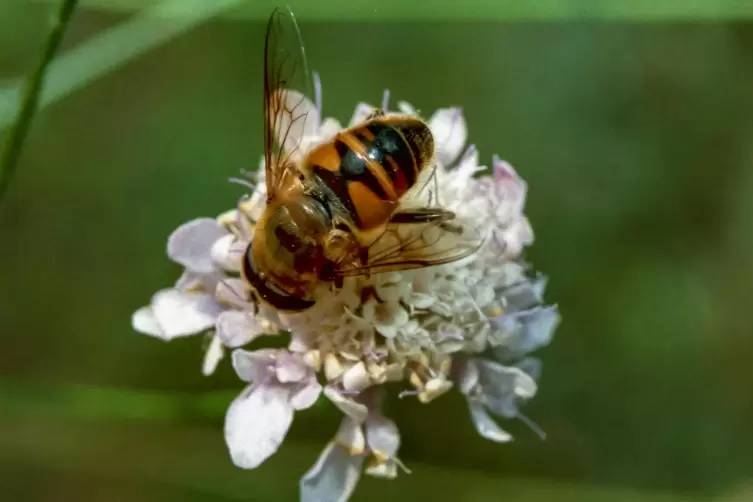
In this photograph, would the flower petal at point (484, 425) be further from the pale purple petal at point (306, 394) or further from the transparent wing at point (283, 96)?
the transparent wing at point (283, 96)

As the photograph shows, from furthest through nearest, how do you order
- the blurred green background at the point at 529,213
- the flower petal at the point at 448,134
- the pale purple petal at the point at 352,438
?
the blurred green background at the point at 529,213
the flower petal at the point at 448,134
the pale purple petal at the point at 352,438

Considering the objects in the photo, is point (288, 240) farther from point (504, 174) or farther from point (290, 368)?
point (504, 174)

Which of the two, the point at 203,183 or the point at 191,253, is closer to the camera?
the point at 191,253

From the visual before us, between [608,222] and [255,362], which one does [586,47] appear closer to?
[608,222]

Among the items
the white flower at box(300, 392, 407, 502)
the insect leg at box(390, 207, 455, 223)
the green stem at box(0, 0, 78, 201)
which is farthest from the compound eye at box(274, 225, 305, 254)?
the green stem at box(0, 0, 78, 201)

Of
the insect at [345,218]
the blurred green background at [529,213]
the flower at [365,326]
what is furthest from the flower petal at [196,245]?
the blurred green background at [529,213]

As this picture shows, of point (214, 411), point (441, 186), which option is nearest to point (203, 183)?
point (214, 411)

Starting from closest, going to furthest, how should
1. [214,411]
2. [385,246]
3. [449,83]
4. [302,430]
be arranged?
[385,246] < [214,411] < [302,430] < [449,83]
